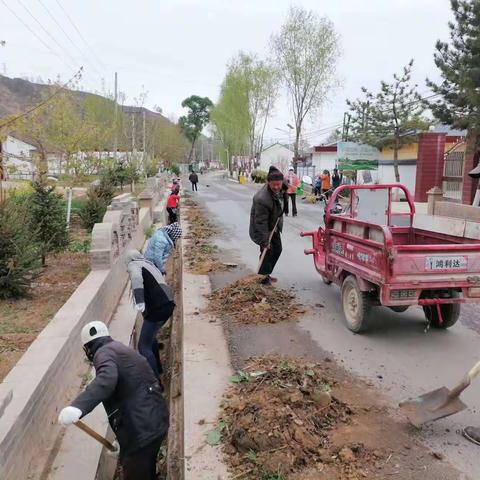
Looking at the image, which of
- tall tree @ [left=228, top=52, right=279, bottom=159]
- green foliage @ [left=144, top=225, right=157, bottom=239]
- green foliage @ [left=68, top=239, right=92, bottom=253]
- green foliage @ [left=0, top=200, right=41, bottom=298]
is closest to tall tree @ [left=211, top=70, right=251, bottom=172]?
tall tree @ [left=228, top=52, right=279, bottom=159]

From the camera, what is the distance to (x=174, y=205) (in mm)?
16688

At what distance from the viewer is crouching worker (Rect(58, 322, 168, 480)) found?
137 inches

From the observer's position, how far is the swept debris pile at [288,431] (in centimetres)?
319

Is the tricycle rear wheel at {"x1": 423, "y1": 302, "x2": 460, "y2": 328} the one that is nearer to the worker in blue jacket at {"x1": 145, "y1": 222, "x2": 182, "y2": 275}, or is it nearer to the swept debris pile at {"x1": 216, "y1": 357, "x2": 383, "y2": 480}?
the swept debris pile at {"x1": 216, "y1": 357, "x2": 383, "y2": 480}

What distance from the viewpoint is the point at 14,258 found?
706 centimetres

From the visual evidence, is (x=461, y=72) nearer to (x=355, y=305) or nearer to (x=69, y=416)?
(x=355, y=305)

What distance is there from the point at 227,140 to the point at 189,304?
69.0 metres

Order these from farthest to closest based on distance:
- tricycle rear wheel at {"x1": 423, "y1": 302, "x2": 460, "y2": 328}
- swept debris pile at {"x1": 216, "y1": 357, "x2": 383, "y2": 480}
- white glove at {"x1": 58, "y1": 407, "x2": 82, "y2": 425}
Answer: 1. tricycle rear wheel at {"x1": 423, "y1": 302, "x2": 460, "y2": 328}
2. swept debris pile at {"x1": 216, "y1": 357, "x2": 383, "y2": 480}
3. white glove at {"x1": 58, "y1": 407, "x2": 82, "y2": 425}

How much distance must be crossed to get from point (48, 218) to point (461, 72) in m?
15.1

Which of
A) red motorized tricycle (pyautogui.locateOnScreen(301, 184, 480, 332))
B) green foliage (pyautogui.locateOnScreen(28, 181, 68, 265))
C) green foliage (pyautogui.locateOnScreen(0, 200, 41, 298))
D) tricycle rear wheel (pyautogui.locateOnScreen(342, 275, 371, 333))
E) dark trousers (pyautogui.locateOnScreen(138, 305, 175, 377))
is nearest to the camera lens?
red motorized tricycle (pyautogui.locateOnScreen(301, 184, 480, 332))

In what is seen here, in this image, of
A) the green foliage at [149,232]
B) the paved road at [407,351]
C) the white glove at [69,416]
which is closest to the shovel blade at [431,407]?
the paved road at [407,351]

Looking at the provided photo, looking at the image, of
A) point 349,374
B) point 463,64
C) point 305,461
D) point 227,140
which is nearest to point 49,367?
point 305,461

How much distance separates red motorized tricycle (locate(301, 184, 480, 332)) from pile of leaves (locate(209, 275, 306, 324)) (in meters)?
0.71

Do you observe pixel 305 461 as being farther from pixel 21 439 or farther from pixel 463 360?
pixel 463 360
